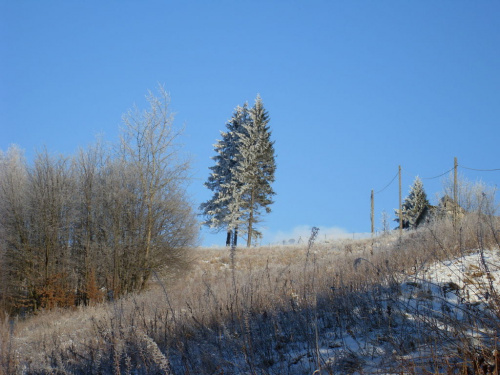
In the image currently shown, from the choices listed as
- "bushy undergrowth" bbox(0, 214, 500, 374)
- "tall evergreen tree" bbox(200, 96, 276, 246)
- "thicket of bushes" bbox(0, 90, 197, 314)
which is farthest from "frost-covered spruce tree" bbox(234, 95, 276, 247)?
"bushy undergrowth" bbox(0, 214, 500, 374)

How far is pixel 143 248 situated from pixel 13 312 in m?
8.65

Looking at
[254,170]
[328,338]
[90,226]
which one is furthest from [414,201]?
[328,338]

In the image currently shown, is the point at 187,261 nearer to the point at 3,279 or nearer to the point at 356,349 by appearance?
the point at 3,279

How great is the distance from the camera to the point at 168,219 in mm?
24609

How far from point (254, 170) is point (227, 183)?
8.37 feet

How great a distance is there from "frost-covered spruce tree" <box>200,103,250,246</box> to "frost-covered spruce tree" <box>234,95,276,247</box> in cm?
50

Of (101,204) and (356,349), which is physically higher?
(101,204)

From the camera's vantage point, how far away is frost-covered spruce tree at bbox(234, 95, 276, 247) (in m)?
36.9

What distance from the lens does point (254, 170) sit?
3772 centimetres

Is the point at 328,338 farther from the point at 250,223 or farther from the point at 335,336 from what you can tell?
the point at 250,223

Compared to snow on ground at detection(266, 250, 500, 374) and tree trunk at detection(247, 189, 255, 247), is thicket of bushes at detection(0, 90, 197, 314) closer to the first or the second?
tree trunk at detection(247, 189, 255, 247)

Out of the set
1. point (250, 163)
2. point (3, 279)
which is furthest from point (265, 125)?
point (3, 279)

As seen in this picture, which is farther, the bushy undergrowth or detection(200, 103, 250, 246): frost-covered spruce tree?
detection(200, 103, 250, 246): frost-covered spruce tree

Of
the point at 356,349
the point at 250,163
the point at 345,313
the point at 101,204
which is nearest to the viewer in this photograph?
the point at 356,349
